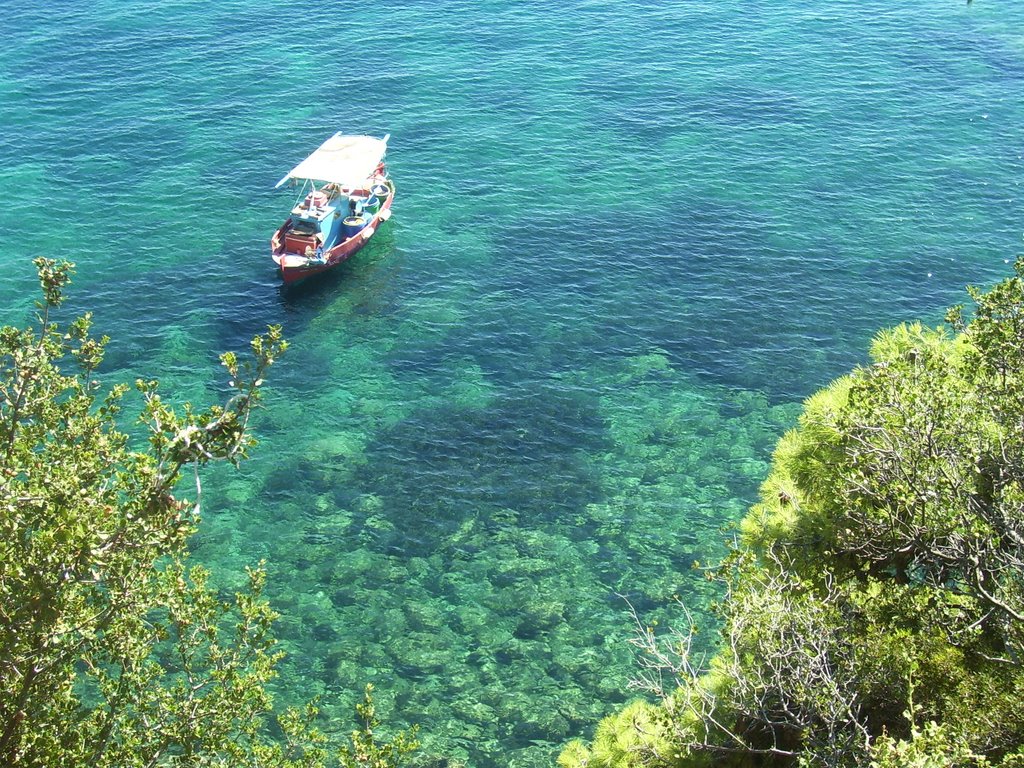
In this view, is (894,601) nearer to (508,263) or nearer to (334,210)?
(508,263)

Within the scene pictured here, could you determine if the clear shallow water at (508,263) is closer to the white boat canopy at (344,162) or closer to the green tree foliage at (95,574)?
the white boat canopy at (344,162)

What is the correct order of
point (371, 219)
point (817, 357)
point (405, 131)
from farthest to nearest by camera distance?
point (405, 131)
point (371, 219)
point (817, 357)

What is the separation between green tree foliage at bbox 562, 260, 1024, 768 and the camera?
57.7ft

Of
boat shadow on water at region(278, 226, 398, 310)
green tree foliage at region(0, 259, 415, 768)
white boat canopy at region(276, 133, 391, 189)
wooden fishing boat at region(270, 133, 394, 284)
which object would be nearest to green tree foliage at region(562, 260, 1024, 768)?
green tree foliage at region(0, 259, 415, 768)

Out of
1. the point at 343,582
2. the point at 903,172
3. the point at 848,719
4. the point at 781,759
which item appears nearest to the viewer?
the point at 848,719

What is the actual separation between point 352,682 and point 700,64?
6448 centimetres

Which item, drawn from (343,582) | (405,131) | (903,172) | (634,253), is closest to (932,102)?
(903,172)

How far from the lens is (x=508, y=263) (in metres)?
58.6

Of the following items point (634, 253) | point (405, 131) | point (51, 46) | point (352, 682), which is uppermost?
point (51, 46)

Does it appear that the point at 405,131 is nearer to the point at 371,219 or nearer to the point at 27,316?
the point at 371,219

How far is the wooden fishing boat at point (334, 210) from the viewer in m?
55.1

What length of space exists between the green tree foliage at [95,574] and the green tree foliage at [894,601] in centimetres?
717

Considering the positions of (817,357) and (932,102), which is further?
(932,102)

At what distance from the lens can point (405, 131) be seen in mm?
72688
